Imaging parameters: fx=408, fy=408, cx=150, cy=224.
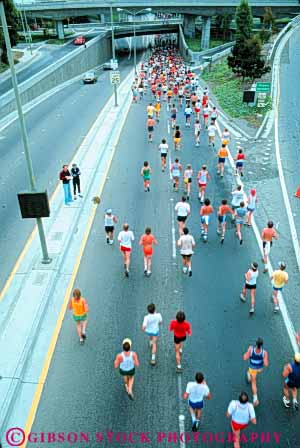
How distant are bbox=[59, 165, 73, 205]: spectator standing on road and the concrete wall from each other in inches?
696

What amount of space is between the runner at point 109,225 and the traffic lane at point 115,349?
10.5 inches

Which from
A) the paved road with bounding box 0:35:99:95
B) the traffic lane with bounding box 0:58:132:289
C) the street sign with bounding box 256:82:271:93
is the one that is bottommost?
the paved road with bounding box 0:35:99:95

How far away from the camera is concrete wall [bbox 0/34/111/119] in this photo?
33.2 meters

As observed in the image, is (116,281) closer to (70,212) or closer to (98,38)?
(70,212)

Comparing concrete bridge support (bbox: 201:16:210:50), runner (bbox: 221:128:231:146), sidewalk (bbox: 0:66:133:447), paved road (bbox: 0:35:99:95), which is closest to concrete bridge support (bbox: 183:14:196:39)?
concrete bridge support (bbox: 201:16:210:50)

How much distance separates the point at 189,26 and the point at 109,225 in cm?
7131

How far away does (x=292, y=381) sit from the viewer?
7430mm

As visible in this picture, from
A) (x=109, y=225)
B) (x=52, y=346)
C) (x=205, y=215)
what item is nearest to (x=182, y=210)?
(x=205, y=215)

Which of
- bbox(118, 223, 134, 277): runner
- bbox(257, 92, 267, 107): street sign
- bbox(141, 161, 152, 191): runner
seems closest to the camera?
bbox(118, 223, 134, 277): runner

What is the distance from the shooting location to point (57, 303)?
33.5ft

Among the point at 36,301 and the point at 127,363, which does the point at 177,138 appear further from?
the point at 127,363

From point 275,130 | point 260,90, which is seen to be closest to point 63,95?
point 260,90

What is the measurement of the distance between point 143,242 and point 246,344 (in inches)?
146

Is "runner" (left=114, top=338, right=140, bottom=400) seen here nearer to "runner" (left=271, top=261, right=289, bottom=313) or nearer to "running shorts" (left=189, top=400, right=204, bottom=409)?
"running shorts" (left=189, top=400, right=204, bottom=409)
